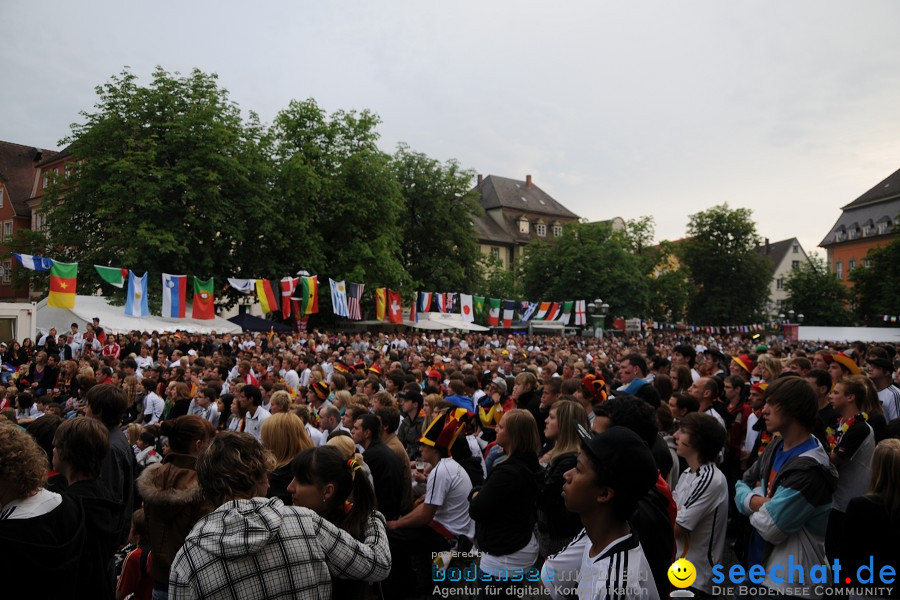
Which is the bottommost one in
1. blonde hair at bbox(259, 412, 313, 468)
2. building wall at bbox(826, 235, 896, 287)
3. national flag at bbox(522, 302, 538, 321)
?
blonde hair at bbox(259, 412, 313, 468)

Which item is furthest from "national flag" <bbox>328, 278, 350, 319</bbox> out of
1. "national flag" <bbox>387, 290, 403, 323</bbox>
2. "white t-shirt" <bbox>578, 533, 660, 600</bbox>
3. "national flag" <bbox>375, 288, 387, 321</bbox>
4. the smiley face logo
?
"white t-shirt" <bbox>578, 533, 660, 600</bbox>

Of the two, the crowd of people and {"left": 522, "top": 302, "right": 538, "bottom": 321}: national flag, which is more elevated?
{"left": 522, "top": 302, "right": 538, "bottom": 321}: national flag

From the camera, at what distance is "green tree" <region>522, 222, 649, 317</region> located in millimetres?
50344

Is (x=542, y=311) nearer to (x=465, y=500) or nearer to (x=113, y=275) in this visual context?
(x=113, y=275)

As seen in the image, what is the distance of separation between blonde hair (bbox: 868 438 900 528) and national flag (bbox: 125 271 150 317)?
23.2 metres

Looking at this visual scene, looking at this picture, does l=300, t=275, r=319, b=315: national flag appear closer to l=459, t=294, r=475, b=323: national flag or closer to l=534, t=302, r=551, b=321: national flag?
l=459, t=294, r=475, b=323: national flag

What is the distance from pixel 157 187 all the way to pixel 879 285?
5333 centimetres

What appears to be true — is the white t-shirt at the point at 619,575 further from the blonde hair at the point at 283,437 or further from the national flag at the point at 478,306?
the national flag at the point at 478,306

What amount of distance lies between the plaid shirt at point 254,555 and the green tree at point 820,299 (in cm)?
6587

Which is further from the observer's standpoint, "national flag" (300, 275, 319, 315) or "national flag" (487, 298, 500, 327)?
"national flag" (487, 298, 500, 327)

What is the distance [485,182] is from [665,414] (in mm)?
71564

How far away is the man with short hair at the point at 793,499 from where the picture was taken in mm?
3139

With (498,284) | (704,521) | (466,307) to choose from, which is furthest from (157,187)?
(498,284)

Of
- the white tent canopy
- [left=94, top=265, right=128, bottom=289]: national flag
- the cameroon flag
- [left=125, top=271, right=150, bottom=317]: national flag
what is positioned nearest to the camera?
the cameroon flag
